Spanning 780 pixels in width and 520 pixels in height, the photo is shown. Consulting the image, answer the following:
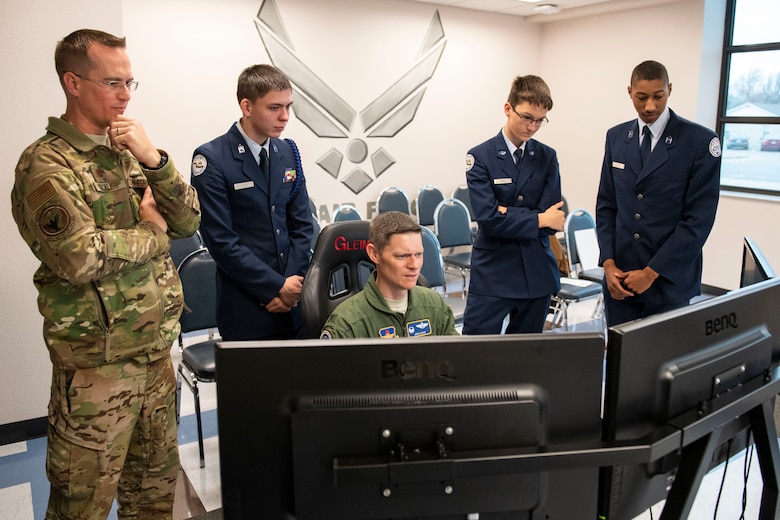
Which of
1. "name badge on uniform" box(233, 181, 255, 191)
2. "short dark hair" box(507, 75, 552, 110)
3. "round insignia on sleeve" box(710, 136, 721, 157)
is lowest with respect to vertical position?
"name badge on uniform" box(233, 181, 255, 191)

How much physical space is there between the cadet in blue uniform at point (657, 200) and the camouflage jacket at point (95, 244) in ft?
5.88

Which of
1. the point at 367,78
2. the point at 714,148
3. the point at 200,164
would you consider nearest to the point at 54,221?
the point at 200,164

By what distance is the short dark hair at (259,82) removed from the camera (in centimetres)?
226

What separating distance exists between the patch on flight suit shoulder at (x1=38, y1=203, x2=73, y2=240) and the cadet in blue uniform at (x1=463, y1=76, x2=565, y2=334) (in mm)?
1661

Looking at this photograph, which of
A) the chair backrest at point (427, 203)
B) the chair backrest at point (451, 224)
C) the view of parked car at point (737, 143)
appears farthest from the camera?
the chair backrest at point (427, 203)

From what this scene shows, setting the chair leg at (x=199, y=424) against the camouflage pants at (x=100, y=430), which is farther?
the chair leg at (x=199, y=424)

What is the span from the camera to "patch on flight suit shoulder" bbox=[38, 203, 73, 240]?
5.22 ft

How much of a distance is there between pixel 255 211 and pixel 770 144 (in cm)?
547

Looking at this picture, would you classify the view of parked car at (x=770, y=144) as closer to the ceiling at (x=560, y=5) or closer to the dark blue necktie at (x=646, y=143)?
the ceiling at (x=560, y=5)

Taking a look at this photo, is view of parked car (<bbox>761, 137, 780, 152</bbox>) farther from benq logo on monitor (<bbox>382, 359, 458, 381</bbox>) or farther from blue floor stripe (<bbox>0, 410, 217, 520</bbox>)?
benq logo on monitor (<bbox>382, 359, 458, 381</bbox>)

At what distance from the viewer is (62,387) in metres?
1.76

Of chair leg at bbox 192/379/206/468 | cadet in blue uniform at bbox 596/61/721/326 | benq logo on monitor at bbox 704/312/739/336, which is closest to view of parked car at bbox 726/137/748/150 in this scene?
cadet in blue uniform at bbox 596/61/721/326

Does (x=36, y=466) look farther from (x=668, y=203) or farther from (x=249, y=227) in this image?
(x=668, y=203)

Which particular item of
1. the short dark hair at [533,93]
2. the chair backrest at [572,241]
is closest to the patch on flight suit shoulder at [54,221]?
the short dark hair at [533,93]
